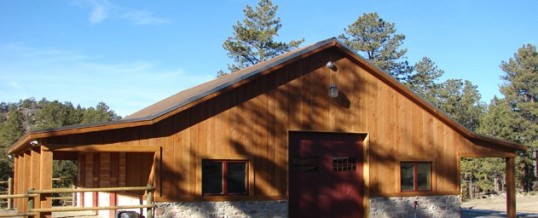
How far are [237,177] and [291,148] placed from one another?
1790 millimetres

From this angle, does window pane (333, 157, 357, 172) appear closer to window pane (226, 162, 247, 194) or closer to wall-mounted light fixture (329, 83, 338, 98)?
A: wall-mounted light fixture (329, 83, 338, 98)

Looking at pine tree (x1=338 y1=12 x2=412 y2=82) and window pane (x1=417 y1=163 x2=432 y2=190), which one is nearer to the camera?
window pane (x1=417 y1=163 x2=432 y2=190)

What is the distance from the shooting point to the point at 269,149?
589 inches

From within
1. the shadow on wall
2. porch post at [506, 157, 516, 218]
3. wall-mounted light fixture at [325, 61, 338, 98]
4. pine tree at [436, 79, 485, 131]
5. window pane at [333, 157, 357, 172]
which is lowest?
porch post at [506, 157, 516, 218]

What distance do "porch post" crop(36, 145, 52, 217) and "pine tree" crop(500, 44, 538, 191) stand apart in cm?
4721

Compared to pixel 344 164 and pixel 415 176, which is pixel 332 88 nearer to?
pixel 344 164

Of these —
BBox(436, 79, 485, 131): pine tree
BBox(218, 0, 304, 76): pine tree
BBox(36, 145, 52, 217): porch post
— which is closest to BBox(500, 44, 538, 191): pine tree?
BBox(436, 79, 485, 131): pine tree

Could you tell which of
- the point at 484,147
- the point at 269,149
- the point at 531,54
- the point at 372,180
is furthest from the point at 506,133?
the point at 269,149

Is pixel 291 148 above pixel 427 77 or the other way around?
the other way around

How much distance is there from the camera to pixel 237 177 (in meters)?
14.5

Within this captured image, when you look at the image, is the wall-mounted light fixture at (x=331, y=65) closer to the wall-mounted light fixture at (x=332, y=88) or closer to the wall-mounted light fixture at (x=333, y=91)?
the wall-mounted light fixture at (x=332, y=88)

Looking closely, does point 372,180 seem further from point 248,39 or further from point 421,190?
point 248,39

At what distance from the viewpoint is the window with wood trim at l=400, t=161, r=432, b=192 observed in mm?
17156

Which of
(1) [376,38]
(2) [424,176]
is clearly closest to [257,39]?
(1) [376,38]
